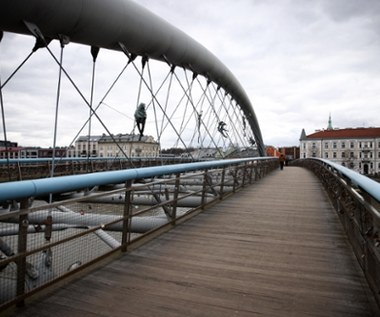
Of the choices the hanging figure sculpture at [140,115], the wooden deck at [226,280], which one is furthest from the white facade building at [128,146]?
the wooden deck at [226,280]

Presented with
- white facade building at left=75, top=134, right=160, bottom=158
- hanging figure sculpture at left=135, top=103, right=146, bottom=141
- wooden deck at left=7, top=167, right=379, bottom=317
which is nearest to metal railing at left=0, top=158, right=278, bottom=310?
wooden deck at left=7, top=167, right=379, bottom=317

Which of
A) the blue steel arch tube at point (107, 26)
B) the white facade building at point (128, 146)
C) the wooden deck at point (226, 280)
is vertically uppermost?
the blue steel arch tube at point (107, 26)

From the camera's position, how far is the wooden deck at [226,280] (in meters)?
A: 2.52

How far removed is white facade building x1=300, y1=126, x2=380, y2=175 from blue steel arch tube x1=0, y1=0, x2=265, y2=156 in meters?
78.4

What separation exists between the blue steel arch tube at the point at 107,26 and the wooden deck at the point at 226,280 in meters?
4.24

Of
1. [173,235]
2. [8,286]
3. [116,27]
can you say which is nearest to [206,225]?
[173,235]

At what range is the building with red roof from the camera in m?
84.4

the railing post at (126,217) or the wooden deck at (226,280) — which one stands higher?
the railing post at (126,217)

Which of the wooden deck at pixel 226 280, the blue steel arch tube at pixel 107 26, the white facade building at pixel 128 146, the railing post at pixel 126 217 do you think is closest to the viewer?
the wooden deck at pixel 226 280

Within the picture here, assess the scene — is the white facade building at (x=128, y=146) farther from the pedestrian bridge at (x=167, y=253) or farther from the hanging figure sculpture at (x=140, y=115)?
the pedestrian bridge at (x=167, y=253)

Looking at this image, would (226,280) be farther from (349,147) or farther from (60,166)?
(349,147)

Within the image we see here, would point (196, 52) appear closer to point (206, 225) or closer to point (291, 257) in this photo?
point (206, 225)

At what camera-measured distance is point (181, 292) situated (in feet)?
9.17

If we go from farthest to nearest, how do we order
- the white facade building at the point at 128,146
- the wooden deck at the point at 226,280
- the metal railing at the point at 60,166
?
the metal railing at the point at 60,166 < the white facade building at the point at 128,146 < the wooden deck at the point at 226,280
